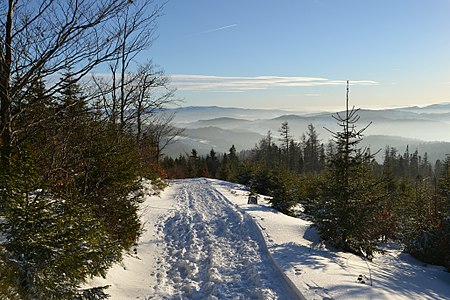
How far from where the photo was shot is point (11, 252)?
3336 mm

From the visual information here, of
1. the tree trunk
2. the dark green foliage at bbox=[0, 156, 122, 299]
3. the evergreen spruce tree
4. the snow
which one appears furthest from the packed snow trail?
the tree trunk

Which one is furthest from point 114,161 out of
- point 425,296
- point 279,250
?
point 425,296

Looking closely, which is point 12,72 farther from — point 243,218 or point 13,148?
point 243,218

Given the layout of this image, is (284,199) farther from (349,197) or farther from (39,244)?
(39,244)

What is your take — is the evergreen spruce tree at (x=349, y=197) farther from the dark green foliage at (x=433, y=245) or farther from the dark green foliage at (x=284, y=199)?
the dark green foliage at (x=284, y=199)

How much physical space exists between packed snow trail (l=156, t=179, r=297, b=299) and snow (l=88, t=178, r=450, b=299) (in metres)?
0.02

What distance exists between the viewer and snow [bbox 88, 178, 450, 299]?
542 cm

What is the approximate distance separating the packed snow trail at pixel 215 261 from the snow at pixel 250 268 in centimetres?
2

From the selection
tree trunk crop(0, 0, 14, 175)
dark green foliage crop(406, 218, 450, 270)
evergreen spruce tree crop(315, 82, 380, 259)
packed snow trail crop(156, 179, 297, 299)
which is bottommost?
dark green foliage crop(406, 218, 450, 270)

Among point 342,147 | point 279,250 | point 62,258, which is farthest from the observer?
point 342,147

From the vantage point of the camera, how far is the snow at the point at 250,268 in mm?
5422

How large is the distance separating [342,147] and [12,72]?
7.78 meters

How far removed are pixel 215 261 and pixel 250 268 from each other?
2.82 ft

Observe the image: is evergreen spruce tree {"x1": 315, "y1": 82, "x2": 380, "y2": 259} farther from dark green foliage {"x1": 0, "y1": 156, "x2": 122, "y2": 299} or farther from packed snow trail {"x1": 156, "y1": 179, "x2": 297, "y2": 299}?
dark green foliage {"x1": 0, "y1": 156, "x2": 122, "y2": 299}
